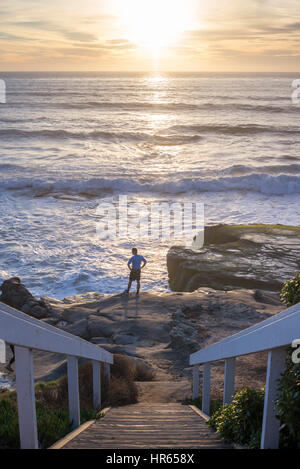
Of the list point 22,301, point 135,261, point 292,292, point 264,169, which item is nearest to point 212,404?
point 292,292

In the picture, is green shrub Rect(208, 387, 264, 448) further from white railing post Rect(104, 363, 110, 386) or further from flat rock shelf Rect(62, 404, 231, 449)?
white railing post Rect(104, 363, 110, 386)

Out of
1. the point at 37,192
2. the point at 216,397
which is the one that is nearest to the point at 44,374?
the point at 216,397

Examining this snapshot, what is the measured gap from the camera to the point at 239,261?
49.9ft

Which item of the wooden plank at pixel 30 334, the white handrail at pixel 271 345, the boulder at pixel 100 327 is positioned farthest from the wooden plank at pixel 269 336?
the boulder at pixel 100 327

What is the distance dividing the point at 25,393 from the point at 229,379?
193 centimetres

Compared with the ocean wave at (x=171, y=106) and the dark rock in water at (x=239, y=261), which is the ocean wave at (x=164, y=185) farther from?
the ocean wave at (x=171, y=106)

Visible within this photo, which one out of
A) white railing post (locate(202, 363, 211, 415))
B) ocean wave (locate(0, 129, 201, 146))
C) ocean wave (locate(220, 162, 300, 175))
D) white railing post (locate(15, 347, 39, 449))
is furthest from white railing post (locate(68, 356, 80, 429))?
ocean wave (locate(0, 129, 201, 146))

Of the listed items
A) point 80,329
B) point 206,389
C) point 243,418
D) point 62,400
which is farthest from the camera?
point 80,329

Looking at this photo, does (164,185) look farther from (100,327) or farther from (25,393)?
(25,393)

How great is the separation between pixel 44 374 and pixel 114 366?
4.56 ft

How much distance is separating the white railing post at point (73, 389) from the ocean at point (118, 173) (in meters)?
11.6

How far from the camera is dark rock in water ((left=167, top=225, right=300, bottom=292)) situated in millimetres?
14234

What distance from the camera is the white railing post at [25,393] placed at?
244 centimetres

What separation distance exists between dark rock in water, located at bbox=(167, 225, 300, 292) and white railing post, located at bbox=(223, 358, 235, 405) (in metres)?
10.4
